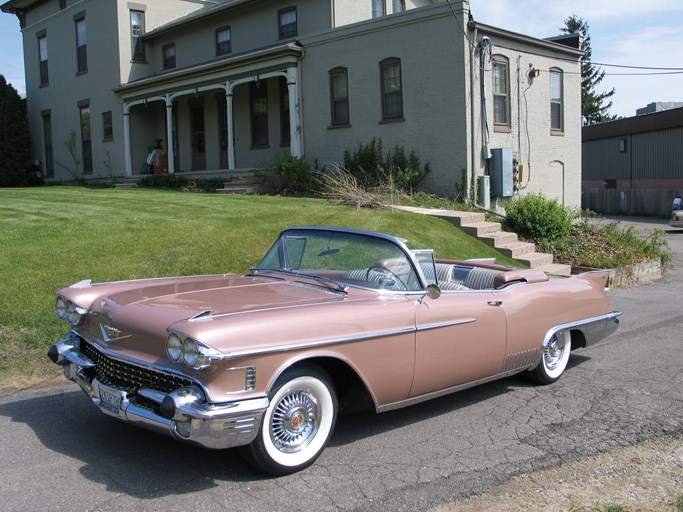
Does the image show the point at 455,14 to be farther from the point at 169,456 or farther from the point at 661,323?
the point at 169,456

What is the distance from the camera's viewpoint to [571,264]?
13.6 meters

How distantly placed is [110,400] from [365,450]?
166 centimetres

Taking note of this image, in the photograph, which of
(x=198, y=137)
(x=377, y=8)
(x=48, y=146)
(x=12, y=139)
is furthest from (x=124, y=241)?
(x=48, y=146)

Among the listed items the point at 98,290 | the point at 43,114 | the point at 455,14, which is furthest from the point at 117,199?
the point at 43,114

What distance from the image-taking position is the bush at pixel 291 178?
1777 centimetres

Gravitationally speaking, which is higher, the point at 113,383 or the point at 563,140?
the point at 563,140

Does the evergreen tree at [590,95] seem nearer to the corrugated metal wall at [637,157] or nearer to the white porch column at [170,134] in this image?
the corrugated metal wall at [637,157]

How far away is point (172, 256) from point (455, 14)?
10154mm

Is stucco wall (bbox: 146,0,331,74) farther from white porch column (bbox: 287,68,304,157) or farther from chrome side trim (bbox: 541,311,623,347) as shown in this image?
chrome side trim (bbox: 541,311,623,347)

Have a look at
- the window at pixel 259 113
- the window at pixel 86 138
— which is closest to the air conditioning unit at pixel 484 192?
the window at pixel 259 113

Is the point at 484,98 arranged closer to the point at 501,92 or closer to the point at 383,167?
the point at 501,92

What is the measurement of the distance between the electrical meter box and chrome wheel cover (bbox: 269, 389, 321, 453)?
43.5ft

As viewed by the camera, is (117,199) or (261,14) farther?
(261,14)

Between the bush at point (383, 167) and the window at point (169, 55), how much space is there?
9931 mm
